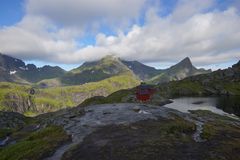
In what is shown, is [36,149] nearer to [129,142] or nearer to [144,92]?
[129,142]

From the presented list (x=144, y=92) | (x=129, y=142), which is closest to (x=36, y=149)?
(x=129, y=142)

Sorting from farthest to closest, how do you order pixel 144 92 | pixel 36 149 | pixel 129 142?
pixel 144 92, pixel 36 149, pixel 129 142

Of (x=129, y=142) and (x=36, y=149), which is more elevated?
(x=129, y=142)

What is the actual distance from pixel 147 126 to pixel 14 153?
66.9 feet

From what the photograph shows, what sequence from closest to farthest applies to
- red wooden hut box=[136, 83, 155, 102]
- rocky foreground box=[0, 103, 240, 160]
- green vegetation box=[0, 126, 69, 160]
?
rocky foreground box=[0, 103, 240, 160] → green vegetation box=[0, 126, 69, 160] → red wooden hut box=[136, 83, 155, 102]

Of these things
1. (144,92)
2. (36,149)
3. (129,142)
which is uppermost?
(144,92)

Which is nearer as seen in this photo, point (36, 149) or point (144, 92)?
point (36, 149)

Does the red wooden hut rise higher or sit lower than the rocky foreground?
higher

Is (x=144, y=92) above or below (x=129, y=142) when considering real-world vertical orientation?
above

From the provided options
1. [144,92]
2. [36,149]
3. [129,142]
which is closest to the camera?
[129,142]

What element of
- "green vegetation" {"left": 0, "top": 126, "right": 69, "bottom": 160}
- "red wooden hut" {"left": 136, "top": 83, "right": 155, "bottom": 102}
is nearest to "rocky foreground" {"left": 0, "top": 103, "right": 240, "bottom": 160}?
"green vegetation" {"left": 0, "top": 126, "right": 69, "bottom": 160}

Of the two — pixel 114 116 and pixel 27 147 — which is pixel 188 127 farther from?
pixel 27 147

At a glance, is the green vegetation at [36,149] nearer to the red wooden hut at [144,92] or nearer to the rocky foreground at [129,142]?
the rocky foreground at [129,142]

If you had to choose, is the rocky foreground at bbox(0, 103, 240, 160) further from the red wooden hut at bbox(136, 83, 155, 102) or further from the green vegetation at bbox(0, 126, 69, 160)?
the red wooden hut at bbox(136, 83, 155, 102)
